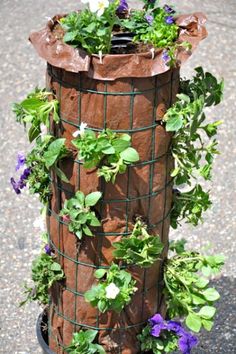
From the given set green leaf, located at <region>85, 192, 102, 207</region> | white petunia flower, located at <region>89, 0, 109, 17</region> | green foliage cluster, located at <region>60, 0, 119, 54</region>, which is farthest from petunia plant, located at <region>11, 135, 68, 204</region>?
white petunia flower, located at <region>89, 0, 109, 17</region>

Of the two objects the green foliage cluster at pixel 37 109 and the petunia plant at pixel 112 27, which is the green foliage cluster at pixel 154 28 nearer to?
the petunia plant at pixel 112 27

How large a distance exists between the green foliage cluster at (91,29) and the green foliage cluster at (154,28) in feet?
0.52

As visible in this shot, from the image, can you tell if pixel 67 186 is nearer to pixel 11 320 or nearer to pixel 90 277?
pixel 90 277

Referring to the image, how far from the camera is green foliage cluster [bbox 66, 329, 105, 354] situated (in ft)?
9.09

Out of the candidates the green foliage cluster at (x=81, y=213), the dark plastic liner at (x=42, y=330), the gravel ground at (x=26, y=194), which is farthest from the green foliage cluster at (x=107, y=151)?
the dark plastic liner at (x=42, y=330)

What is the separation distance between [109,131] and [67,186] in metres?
0.31

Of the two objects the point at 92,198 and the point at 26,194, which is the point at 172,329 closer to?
the point at 92,198

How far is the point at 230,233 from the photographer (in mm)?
4520

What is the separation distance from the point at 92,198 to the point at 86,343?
0.57 metres

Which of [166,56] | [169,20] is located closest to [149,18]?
[169,20]

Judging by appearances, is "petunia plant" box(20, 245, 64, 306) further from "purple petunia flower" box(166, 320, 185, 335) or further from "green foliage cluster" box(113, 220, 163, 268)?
"purple petunia flower" box(166, 320, 185, 335)

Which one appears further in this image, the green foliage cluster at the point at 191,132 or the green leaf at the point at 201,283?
the green leaf at the point at 201,283

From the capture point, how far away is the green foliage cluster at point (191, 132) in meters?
2.52

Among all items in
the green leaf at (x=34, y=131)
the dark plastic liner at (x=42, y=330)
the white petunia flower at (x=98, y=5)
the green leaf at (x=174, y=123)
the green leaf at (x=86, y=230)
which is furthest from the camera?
the dark plastic liner at (x=42, y=330)
